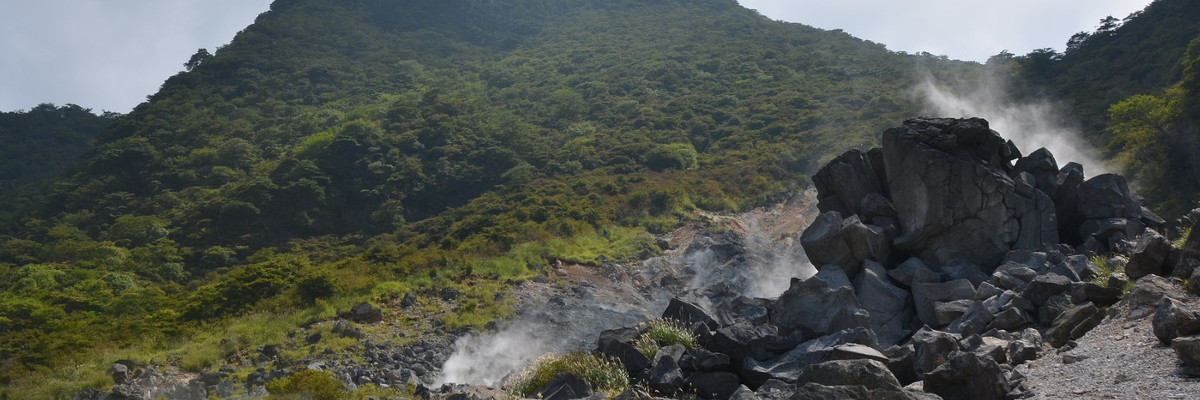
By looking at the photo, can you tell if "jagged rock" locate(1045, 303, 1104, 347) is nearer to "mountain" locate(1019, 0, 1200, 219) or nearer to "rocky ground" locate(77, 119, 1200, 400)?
"rocky ground" locate(77, 119, 1200, 400)

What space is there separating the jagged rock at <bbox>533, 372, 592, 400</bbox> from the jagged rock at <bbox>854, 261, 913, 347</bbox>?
20.7 feet

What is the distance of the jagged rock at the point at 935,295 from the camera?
51.7ft

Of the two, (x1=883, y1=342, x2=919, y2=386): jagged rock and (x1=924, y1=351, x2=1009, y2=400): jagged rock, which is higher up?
(x1=924, y1=351, x2=1009, y2=400): jagged rock

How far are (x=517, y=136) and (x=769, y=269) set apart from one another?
3063cm

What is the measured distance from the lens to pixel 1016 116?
157 feet

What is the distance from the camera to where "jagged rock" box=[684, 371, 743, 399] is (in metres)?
12.5

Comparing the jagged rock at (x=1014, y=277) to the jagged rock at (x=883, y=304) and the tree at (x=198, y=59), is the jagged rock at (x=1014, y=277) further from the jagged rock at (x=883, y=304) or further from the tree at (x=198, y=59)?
the tree at (x=198, y=59)

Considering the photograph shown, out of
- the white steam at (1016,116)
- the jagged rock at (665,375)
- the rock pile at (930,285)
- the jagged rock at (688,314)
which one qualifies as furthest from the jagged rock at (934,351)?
the white steam at (1016,116)

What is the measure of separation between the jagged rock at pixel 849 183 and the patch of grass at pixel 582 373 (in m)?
9.16

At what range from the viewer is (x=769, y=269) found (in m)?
30.3

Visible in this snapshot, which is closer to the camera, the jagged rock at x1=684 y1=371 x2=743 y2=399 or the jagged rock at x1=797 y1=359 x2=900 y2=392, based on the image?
the jagged rock at x1=797 y1=359 x2=900 y2=392

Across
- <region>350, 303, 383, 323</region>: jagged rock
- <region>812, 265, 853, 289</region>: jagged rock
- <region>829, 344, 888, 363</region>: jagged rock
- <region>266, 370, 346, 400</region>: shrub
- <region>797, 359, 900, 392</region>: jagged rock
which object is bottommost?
<region>350, 303, 383, 323</region>: jagged rock

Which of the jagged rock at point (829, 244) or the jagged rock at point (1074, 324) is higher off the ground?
the jagged rock at point (1074, 324)

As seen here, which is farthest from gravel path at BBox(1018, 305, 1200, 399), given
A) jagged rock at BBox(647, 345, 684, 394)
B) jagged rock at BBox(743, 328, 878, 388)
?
jagged rock at BBox(647, 345, 684, 394)
